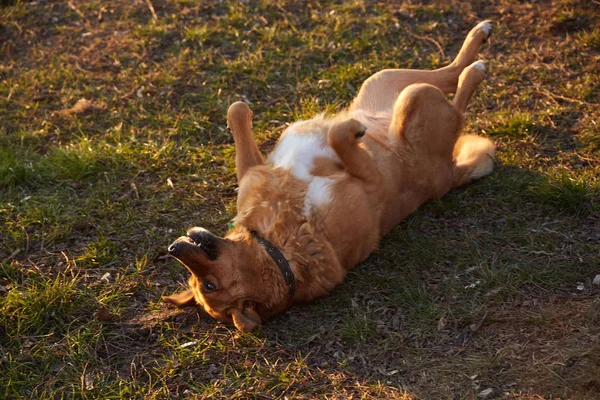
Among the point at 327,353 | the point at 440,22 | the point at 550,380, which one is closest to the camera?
the point at 550,380

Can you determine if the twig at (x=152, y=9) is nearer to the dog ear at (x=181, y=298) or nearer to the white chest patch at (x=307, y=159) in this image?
the white chest patch at (x=307, y=159)

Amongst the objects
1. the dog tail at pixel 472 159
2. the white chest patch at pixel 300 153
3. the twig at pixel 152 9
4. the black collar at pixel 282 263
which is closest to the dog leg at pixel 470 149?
the dog tail at pixel 472 159

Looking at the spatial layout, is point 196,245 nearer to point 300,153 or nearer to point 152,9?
point 300,153

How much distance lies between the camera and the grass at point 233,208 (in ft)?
13.4

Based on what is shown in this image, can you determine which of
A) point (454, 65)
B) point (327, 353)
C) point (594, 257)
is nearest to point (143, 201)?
point (327, 353)

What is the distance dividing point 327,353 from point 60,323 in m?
1.70

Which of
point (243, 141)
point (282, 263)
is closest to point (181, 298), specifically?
point (282, 263)

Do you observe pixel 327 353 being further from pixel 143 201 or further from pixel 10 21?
pixel 10 21

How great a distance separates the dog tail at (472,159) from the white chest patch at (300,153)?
116cm

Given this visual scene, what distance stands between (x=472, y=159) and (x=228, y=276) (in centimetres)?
238

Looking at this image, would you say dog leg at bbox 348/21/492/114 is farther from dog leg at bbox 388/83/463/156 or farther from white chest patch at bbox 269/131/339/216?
white chest patch at bbox 269/131/339/216

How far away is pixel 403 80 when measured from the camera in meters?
6.04

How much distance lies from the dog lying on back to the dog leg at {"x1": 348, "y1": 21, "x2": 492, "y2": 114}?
0.20 ft

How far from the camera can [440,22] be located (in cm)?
765
